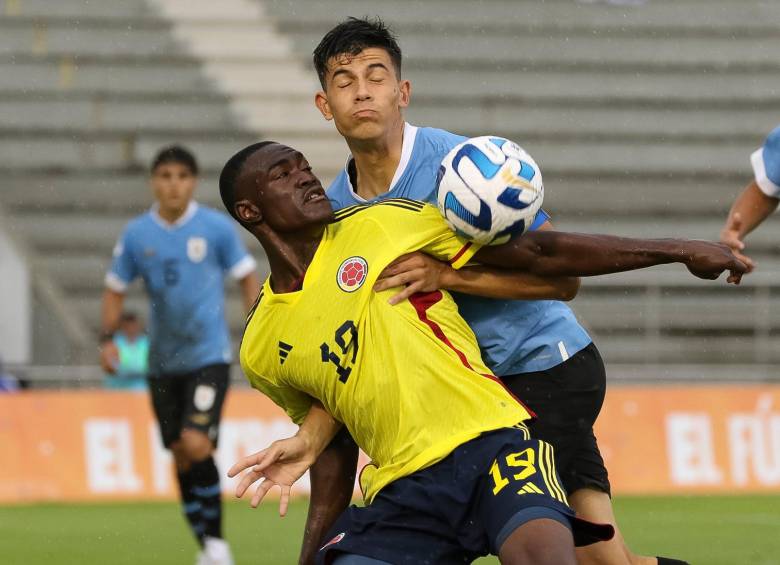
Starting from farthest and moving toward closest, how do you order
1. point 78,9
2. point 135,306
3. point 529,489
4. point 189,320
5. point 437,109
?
1. point 78,9
2. point 437,109
3. point 135,306
4. point 189,320
5. point 529,489

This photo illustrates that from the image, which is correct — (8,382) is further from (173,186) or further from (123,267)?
(173,186)

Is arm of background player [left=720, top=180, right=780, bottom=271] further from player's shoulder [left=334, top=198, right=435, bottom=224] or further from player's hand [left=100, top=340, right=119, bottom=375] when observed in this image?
player's hand [left=100, top=340, right=119, bottom=375]

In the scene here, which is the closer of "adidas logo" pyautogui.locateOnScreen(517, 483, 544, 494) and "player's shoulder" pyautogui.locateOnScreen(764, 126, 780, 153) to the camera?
"adidas logo" pyautogui.locateOnScreen(517, 483, 544, 494)

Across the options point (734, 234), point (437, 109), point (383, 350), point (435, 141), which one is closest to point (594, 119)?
point (437, 109)

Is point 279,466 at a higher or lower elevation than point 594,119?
lower

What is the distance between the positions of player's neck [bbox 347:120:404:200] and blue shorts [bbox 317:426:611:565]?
1.13 meters

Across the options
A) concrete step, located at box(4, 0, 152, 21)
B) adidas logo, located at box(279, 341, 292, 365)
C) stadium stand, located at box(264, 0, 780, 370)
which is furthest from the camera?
concrete step, located at box(4, 0, 152, 21)

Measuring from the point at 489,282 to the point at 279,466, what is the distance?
0.92m

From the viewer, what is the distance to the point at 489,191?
4645 millimetres

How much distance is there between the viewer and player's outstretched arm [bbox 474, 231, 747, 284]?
15.4 feet

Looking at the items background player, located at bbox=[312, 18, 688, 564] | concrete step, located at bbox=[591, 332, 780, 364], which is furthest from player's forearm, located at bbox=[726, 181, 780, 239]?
concrete step, located at bbox=[591, 332, 780, 364]

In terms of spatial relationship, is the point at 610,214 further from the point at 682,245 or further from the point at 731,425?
the point at 682,245

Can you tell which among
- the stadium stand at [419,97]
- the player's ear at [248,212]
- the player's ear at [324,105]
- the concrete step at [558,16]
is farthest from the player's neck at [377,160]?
the concrete step at [558,16]

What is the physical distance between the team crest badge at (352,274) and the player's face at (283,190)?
19 cm
